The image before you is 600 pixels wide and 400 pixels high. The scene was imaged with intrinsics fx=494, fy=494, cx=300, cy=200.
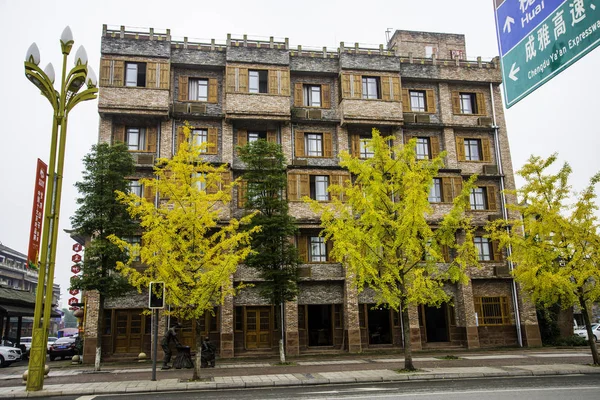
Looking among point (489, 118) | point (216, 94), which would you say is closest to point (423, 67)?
point (489, 118)

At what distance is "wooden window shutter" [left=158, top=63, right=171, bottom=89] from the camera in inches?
1054

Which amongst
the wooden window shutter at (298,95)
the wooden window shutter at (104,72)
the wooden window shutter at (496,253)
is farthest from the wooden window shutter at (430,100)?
the wooden window shutter at (104,72)

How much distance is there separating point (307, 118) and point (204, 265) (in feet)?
47.6

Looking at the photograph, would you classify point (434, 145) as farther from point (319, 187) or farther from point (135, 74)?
point (135, 74)

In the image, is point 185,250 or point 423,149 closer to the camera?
point 185,250

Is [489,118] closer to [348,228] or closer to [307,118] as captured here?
[307,118]

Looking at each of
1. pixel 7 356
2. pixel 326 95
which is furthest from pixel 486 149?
pixel 7 356

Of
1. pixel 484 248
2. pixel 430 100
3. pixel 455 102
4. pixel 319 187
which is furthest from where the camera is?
pixel 455 102

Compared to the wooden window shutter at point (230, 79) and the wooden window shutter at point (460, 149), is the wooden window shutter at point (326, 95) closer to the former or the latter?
the wooden window shutter at point (230, 79)

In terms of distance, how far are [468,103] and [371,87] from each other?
22.3 feet

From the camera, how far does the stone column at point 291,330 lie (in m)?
25.4

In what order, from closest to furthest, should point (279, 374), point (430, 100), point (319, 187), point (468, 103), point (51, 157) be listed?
point (51, 157) → point (279, 374) → point (319, 187) → point (430, 100) → point (468, 103)

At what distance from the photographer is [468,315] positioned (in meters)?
27.5

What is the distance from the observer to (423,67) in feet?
101
